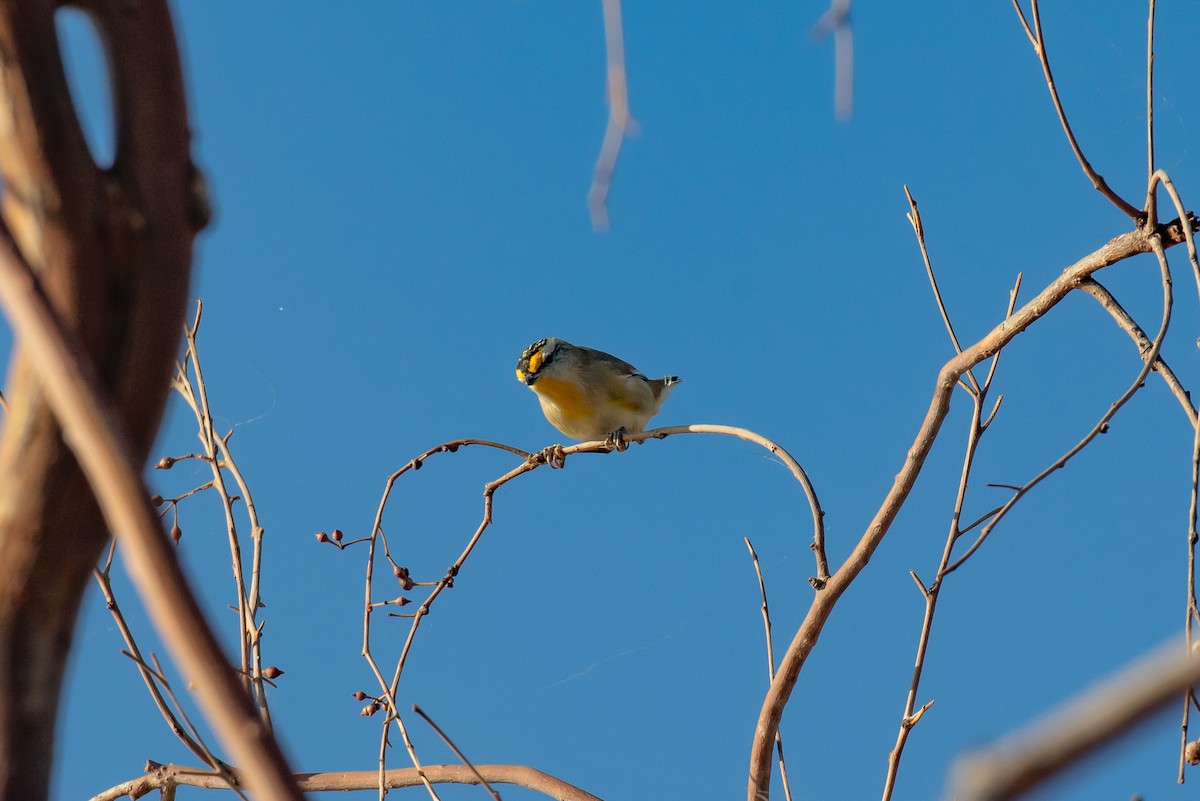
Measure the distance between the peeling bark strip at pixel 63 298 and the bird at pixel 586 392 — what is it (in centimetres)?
596

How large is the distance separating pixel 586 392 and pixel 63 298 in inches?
249

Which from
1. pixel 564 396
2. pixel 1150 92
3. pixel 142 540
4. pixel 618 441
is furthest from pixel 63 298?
pixel 564 396

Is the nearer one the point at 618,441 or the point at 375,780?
the point at 375,780

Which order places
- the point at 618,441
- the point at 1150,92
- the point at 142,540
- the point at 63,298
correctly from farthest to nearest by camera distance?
1. the point at 618,441
2. the point at 1150,92
3. the point at 63,298
4. the point at 142,540

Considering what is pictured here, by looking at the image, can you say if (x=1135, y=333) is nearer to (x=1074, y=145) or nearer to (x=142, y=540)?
(x=1074, y=145)

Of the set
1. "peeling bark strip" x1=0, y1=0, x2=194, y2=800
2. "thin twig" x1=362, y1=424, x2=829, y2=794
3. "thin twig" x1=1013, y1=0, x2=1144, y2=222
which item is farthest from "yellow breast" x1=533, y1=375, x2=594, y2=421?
"peeling bark strip" x1=0, y1=0, x2=194, y2=800

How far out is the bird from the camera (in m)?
7.36

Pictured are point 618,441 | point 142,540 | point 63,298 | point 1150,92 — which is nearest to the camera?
point 142,540

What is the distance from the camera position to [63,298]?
3.60 feet

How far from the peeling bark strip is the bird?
5.96 meters

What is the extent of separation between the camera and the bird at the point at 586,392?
7.36 m

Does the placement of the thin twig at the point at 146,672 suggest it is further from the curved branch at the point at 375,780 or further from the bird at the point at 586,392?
the bird at the point at 586,392

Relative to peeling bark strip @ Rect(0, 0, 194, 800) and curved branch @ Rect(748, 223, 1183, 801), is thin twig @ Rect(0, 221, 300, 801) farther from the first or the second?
curved branch @ Rect(748, 223, 1183, 801)

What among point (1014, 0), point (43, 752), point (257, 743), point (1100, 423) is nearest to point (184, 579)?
point (257, 743)
